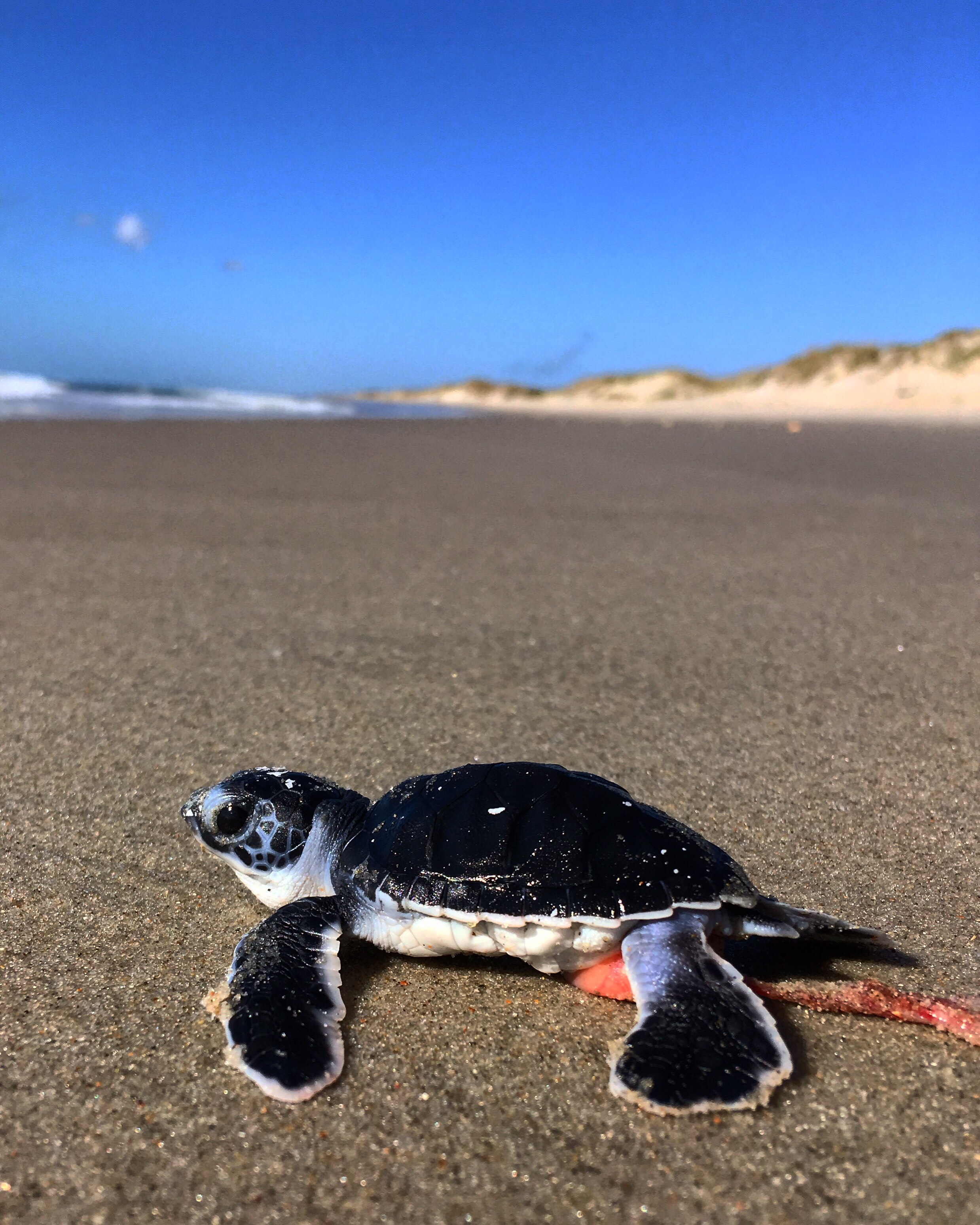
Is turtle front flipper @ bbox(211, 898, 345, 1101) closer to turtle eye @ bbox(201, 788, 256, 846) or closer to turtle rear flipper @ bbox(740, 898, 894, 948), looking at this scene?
turtle eye @ bbox(201, 788, 256, 846)

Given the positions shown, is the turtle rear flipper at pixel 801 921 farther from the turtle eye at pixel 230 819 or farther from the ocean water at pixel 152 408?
the ocean water at pixel 152 408

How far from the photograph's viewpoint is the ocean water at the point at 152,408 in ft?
45.0

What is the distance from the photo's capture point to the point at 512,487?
7.26 meters

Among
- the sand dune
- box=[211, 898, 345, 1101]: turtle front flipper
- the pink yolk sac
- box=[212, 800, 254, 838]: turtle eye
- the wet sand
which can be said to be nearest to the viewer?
the wet sand

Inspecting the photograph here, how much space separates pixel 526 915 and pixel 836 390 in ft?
124

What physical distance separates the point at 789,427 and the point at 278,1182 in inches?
717

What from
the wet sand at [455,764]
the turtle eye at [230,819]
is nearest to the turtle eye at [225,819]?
the turtle eye at [230,819]

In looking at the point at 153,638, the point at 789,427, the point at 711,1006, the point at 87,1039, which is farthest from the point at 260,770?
the point at 789,427

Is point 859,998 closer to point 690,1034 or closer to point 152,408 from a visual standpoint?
point 690,1034

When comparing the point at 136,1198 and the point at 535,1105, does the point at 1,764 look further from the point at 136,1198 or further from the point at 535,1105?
the point at 535,1105

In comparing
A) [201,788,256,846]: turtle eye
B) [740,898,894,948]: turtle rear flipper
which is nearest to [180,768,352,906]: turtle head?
[201,788,256,846]: turtle eye

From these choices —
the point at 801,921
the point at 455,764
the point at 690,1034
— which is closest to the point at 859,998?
the point at 801,921

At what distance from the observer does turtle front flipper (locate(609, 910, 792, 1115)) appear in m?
1.25

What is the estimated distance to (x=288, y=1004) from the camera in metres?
1.43
